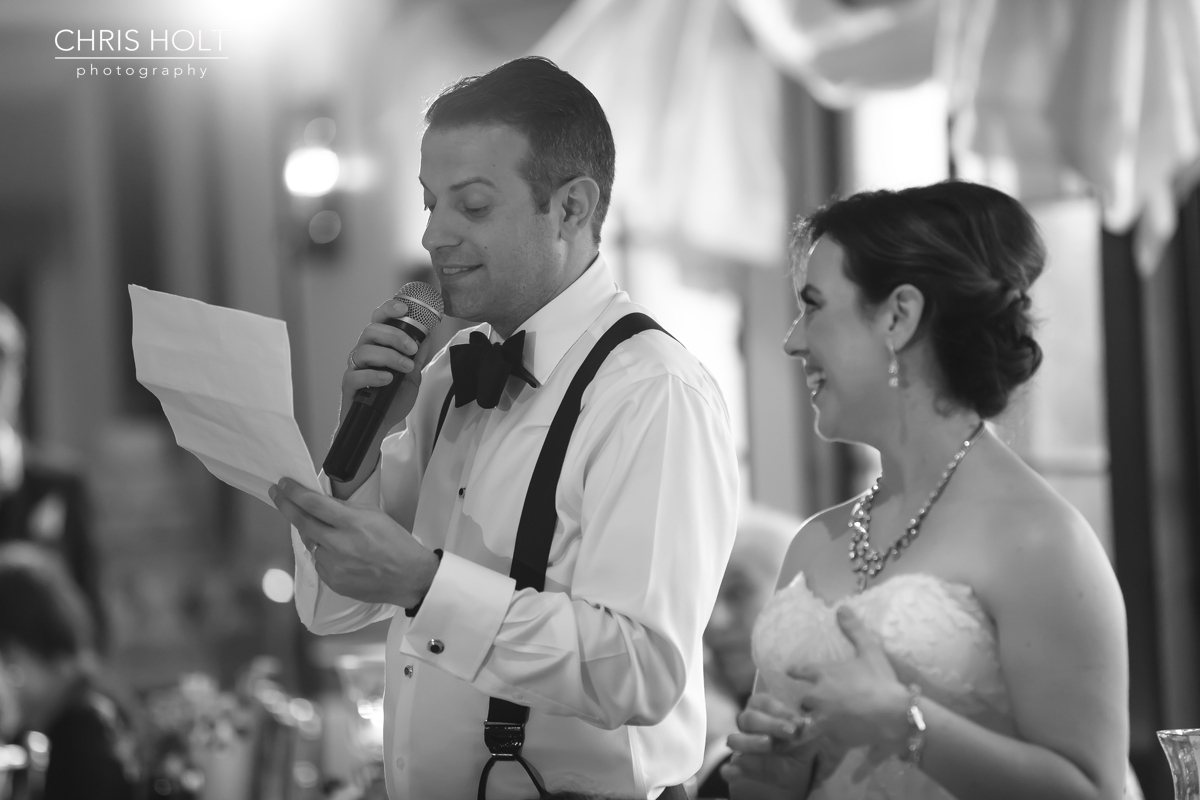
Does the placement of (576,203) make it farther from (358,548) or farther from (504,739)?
(504,739)

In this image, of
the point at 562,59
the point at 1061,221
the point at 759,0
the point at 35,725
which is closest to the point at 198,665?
the point at 35,725

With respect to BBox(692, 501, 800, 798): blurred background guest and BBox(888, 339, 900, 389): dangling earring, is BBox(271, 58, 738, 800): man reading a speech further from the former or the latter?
BBox(692, 501, 800, 798): blurred background guest

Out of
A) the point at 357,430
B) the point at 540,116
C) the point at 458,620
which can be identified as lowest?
the point at 458,620

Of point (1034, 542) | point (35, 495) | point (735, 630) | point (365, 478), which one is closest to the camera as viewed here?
point (1034, 542)

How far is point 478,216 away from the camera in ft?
5.17

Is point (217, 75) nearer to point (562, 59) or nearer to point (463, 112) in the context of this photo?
point (562, 59)

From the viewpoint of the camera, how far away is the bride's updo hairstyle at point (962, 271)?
160 centimetres

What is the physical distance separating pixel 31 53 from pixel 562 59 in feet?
6.14

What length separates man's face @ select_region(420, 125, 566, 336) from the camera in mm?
1570

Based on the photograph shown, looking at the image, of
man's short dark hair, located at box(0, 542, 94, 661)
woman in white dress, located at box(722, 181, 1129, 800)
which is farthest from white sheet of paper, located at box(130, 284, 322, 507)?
man's short dark hair, located at box(0, 542, 94, 661)

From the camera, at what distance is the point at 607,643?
1391 mm

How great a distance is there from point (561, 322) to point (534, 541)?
0.31m

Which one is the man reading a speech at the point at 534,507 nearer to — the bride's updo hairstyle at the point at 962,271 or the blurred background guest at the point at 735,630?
the bride's updo hairstyle at the point at 962,271

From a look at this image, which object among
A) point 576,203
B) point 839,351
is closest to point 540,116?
point 576,203
